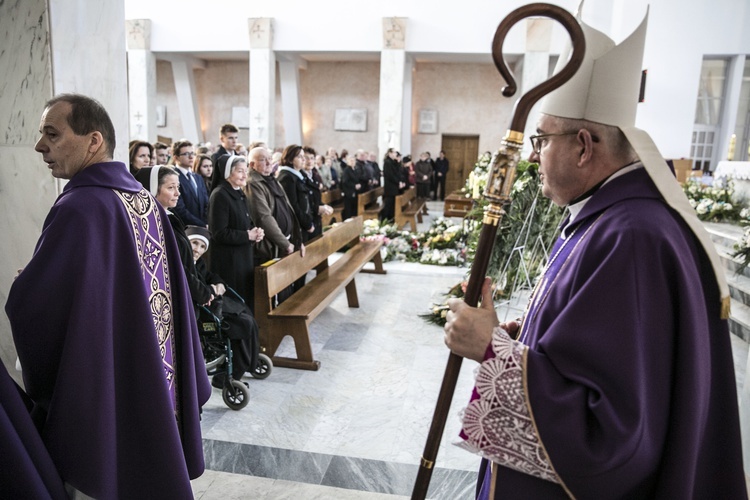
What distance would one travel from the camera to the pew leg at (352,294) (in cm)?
628

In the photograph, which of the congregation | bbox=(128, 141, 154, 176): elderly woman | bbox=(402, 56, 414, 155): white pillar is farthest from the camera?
bbox=(402, 56, 414, 155): white pillar

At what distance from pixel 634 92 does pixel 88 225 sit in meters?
1.71

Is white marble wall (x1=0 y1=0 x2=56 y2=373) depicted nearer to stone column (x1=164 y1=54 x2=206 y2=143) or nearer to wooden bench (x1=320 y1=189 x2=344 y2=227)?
wooden bench (x1=320 y1=189 x2=344 y2=227)

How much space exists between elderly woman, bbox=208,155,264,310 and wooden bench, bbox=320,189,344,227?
563 centimetres

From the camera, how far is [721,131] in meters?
17.0

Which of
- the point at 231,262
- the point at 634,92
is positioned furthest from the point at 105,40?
the point at 634,92

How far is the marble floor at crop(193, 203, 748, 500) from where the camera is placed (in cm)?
294

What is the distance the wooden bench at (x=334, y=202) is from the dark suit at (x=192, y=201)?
4440 mm

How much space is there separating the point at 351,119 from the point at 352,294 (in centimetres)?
1557

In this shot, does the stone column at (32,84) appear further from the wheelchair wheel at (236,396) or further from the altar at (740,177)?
the altar at (740,177)

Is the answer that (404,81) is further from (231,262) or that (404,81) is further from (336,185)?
(231,262)

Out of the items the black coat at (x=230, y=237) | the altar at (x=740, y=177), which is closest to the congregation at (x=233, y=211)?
the black coat at (x=230, y=237)

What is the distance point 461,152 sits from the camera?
21.0 meters

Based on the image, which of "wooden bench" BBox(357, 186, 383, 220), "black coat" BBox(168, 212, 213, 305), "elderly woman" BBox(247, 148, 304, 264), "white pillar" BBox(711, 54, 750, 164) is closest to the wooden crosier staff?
"black coat" BBox(168, 212, 213, 305)
